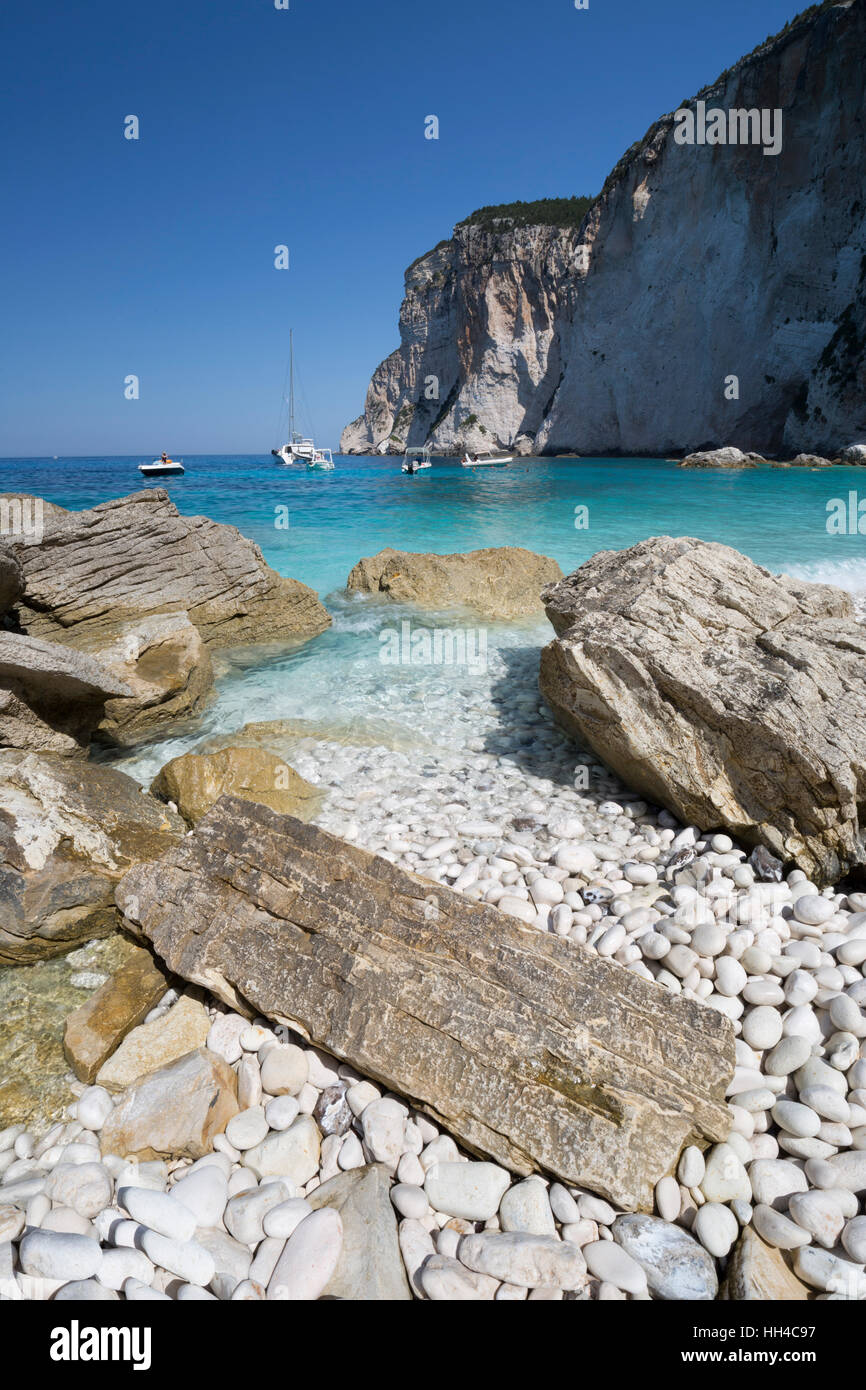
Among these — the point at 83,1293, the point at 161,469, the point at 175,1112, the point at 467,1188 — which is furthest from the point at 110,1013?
the point at 161,469

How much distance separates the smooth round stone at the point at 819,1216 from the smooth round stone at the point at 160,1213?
2269 mm

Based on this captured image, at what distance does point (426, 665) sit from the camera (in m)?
9.51

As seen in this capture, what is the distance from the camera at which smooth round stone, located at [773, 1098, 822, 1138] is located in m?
2.69

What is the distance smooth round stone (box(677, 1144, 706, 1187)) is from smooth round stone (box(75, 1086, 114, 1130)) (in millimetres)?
2540

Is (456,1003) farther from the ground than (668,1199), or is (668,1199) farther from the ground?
(456,1003)

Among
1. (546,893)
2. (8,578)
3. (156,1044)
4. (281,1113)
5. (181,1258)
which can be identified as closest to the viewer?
(181,1258)

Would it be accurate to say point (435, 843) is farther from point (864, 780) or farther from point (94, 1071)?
point (864, 780)

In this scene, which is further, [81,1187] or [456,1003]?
[456,1003]

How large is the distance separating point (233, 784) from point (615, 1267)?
4.14 metres

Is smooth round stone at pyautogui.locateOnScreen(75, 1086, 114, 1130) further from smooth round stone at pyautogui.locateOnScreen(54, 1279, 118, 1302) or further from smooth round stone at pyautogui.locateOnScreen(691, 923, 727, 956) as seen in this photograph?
smooth round stone at pyautogui.locateOnScreen(691, 923, 727, 956)

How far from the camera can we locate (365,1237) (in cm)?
246

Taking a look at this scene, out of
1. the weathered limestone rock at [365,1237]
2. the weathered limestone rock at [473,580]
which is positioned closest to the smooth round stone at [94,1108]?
the weathered limestone rock at [365,1237]

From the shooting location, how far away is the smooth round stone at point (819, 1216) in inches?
92.5

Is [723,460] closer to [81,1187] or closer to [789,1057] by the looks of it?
[789,1057]
